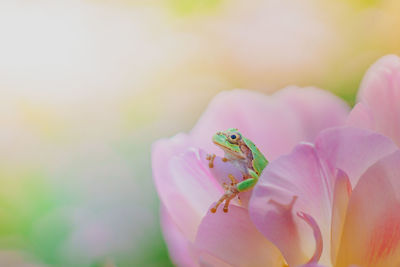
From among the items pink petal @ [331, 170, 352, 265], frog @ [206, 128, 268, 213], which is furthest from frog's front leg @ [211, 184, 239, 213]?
pink petal @ [331, 170, 352, 265]

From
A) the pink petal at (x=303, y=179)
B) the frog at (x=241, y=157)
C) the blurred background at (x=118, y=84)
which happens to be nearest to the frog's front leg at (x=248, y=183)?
the frog at (x=241, y=157)

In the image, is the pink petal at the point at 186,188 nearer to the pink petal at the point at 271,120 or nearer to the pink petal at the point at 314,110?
the pink petal at the point at 271,120

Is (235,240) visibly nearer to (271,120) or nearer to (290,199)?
(290,199)

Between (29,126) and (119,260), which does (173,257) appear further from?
(29,126)

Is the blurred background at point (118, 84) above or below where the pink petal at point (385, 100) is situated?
above

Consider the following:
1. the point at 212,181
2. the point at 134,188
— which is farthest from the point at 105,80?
the point at 212,181

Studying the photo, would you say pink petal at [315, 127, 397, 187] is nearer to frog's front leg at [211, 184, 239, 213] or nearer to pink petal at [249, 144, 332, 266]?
pink petal at [249, 144, 332, 266]
